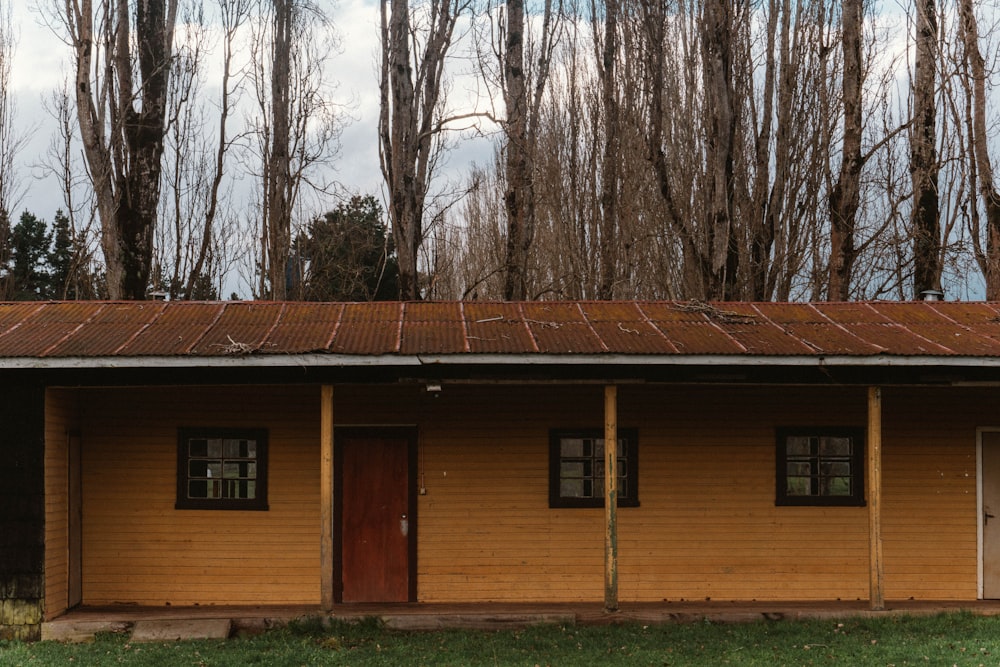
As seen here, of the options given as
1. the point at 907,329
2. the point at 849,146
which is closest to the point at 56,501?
the point at 907,329

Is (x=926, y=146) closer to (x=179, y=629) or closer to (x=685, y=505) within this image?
(x=685, y=505)

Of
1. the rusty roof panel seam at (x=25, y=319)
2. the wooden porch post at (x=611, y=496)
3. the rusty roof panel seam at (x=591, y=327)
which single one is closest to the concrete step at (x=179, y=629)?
the rusty roof panel seam at (x=25, y=319)

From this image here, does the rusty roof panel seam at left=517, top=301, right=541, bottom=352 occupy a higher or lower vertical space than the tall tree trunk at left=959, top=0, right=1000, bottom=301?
lower

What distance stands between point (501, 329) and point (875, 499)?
4.39 m

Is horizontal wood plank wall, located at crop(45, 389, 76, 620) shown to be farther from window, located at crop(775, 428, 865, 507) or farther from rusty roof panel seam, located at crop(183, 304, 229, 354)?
window, located at crop(775, 428, 865, 507)

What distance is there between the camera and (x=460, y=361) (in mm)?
9984

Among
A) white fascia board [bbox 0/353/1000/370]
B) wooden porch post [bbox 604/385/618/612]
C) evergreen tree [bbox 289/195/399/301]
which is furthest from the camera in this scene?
evergreen tree [bbox 289/195/399/301]

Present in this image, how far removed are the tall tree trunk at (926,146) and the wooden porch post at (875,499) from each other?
8707mm

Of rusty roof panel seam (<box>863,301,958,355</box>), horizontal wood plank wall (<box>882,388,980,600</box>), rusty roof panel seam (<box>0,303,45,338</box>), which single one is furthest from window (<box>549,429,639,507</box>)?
rusty roof panel seam (<box>0,303,45,338</box>)

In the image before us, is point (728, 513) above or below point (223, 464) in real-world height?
below

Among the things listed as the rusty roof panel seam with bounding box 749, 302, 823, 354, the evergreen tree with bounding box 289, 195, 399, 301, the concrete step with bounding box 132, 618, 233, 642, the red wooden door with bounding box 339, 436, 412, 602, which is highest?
the evergreen tree with bounding box 289, 195, 399, 301

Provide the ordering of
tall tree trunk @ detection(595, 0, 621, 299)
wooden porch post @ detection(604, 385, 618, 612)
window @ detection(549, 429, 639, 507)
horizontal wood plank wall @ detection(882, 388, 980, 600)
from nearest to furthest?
wooden porch post @ detection(604, 385, 618, 612) < horizontal wood plank wall @ detection(882, 388, 980, 600) < window @ detection(549, 429, 639, 507) < tall tree trunk @ detection(595, 0, 621, 299)

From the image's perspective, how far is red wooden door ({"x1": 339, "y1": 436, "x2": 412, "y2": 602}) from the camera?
474 inches

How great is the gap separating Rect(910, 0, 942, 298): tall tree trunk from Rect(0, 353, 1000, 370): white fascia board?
358 inches
